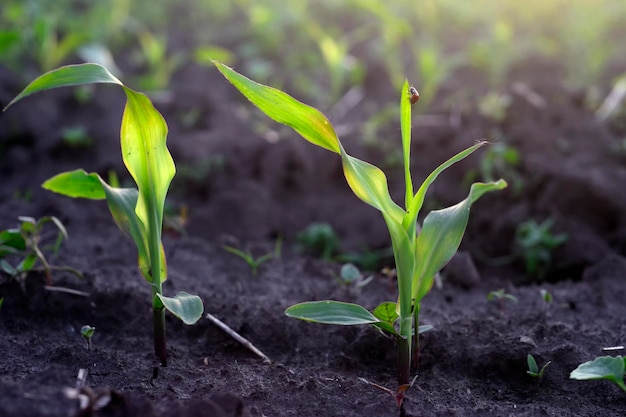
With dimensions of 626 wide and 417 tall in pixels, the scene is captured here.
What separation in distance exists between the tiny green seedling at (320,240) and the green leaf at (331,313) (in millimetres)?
1344

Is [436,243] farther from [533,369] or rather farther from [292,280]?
[292,280]

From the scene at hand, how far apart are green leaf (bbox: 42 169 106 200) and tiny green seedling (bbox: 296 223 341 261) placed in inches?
53.9

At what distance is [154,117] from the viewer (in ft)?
5.18

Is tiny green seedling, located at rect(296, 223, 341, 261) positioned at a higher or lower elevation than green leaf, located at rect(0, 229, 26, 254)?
lower

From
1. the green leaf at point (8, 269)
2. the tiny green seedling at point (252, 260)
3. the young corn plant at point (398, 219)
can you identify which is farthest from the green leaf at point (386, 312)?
the green leaf at point (8, 269)

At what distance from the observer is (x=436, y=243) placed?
1577 millimetres

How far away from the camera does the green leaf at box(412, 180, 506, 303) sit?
157 centimetres

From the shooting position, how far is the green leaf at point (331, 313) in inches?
59.9

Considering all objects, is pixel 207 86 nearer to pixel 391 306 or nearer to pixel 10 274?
pixel 10 274

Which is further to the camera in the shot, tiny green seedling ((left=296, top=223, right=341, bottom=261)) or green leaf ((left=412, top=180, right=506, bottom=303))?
tiny green seedling ((left=296, top=223, right=341, bottom=261))

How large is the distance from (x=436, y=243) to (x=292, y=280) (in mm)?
915

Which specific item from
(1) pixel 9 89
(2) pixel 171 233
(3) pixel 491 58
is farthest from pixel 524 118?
(1) pixel 9 89

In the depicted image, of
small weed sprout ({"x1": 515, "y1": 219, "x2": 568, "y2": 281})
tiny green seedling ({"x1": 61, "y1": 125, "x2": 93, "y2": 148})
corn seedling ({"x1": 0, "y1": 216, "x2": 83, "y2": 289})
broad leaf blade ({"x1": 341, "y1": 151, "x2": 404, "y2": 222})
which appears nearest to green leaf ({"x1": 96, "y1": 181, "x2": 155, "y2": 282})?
corn seedling ({"x1": 0, "y1": 216, "x2": 83, "y2": 289})

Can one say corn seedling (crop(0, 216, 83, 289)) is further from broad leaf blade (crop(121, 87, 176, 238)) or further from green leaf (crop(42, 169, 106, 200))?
broad leaf blade (crop(121, 87, 176, 238))
